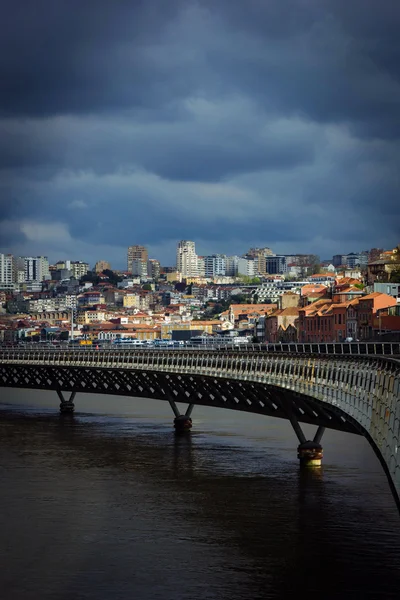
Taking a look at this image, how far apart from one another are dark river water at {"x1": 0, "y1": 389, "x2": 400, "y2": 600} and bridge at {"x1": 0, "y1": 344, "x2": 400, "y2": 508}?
2.60 metres

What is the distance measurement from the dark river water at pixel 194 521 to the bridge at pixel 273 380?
2.60m

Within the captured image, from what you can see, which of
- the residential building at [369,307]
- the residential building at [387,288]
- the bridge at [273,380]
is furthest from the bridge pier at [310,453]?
the residential building at [387,288]

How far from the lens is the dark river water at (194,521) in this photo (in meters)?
36.3

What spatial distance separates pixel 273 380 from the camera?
59.0 meters

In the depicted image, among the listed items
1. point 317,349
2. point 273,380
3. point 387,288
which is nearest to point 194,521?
point 273,380

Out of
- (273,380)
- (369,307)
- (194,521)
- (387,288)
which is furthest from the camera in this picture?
(387,288)

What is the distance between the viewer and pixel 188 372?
75375 mm

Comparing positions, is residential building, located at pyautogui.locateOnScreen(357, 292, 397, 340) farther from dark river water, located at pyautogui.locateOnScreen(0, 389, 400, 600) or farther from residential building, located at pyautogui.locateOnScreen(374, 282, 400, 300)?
dark river water, located at pyautogui.locateOnScreen(0, 389, 400, 600)

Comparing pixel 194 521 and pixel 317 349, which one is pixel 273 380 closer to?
pixel 194 521

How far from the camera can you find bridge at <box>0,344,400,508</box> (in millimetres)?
33062

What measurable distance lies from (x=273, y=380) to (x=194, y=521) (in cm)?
1374

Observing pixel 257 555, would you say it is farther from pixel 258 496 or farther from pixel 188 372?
pixel 188 372

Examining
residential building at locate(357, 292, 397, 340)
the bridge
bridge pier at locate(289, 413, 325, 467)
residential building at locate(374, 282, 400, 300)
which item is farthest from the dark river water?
residential building at locate(374, 282, 400, 300)

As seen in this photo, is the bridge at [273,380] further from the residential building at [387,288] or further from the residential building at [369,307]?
the residential building at [387,288]
